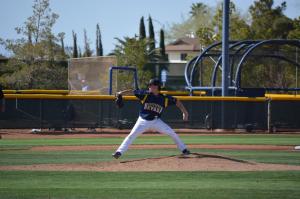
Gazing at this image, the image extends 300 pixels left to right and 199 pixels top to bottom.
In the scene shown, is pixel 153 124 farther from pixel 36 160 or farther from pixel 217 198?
pixel 217 198

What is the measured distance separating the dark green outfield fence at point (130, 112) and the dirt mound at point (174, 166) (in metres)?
11.5

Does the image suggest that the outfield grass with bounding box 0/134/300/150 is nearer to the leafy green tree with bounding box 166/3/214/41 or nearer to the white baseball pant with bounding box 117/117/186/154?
the white baseball pant with bounding box 117/117/186/154

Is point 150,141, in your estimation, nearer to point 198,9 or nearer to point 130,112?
point 130,112

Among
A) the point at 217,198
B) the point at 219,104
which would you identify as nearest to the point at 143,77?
the point at 219,104

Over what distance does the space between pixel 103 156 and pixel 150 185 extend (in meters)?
4.86

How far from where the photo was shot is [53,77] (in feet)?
129

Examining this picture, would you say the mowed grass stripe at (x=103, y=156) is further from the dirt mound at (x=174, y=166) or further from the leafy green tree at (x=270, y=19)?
the leafy green tree at (x=270, y=19)

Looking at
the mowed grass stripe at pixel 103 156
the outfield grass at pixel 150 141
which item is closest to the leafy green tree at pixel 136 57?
the outfield grass at pixel 150 141

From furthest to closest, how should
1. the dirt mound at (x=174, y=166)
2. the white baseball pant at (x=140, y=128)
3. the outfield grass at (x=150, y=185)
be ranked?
the white baseball pant at (x=140, y=128), the dirt mound at (x=174, y=166), the outfield grass at (x=150, y=185)

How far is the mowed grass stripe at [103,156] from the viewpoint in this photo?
1402 centimetres

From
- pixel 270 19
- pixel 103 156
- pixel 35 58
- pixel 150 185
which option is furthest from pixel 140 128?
pixel 270 19

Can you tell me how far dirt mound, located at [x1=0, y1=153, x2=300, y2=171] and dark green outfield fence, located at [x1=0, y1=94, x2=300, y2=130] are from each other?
37.9 ft

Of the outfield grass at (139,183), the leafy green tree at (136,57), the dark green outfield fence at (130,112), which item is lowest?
the outfield grass at (139,183)

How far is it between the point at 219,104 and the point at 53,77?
1633 centimetres
